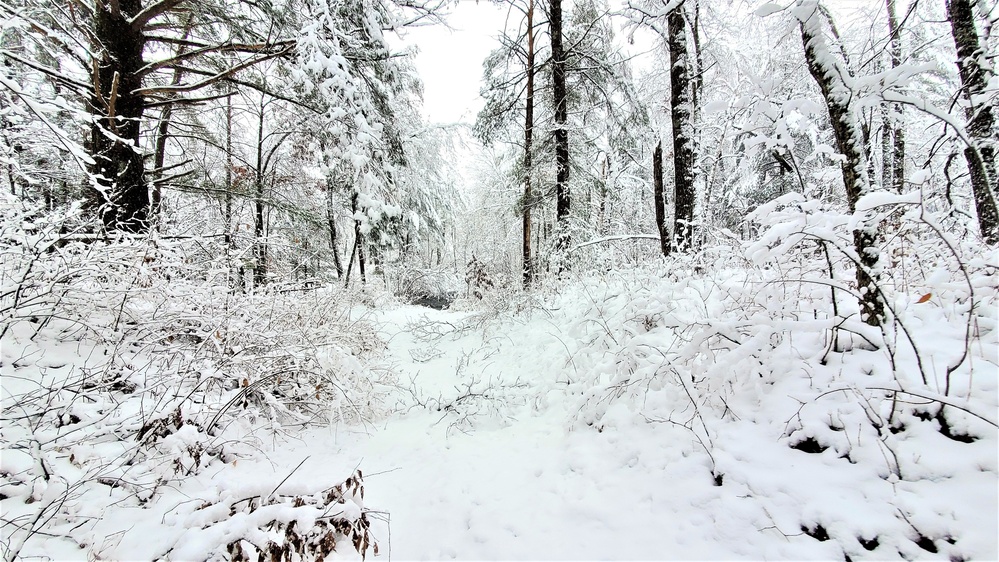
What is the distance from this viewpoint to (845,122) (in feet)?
8.95

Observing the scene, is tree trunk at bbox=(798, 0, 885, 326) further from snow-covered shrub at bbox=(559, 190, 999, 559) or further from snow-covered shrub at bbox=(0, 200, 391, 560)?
snow-covered shrub at bbox=(0, 200, 391, 560)

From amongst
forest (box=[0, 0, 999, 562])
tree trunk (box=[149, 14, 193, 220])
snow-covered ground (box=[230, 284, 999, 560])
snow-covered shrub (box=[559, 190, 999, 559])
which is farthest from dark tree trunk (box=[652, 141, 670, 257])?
tree trunk (box=[149, 14, 193, 220])

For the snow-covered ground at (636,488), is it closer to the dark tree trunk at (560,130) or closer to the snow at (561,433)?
the snow at (561,433)

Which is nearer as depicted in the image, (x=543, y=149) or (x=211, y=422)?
(x=211, y=422)

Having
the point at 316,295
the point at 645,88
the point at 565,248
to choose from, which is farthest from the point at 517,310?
the point at 645,88

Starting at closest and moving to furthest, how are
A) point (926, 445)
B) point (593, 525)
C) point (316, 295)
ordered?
point (926, 445) → point (593, 525) → point (316, 295)

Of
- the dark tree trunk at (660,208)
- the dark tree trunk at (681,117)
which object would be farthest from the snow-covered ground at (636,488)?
the dark tree trunk at (681,117)

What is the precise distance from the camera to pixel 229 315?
358cm

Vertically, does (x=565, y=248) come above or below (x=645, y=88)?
below

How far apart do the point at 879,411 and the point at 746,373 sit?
68 cm

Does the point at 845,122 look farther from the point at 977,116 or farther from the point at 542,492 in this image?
the point at 542,492

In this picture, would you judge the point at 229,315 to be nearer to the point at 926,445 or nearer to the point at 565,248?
the point at 926,445

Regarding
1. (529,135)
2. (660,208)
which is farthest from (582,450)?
(529,135)

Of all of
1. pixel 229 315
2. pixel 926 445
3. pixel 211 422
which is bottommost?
pixel 211 422
